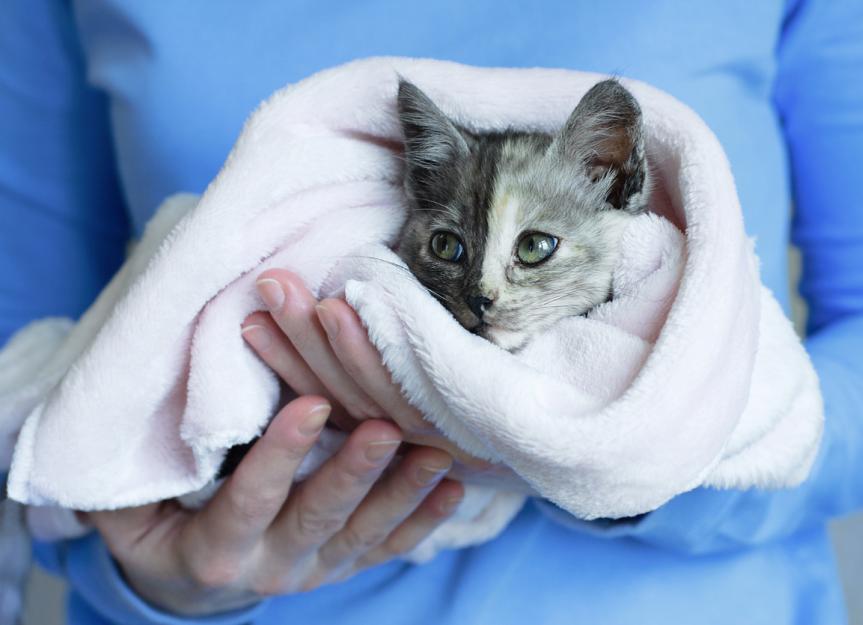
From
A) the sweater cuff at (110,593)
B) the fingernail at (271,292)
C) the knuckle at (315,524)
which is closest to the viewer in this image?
the fingernail at (271,292)

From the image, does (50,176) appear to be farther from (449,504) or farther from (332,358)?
(449,504)

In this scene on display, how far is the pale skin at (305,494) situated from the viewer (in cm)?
73

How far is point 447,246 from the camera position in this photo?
91 centimetres

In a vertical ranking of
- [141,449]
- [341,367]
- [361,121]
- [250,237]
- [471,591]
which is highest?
[361,121]

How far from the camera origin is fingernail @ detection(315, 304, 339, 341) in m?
0.68

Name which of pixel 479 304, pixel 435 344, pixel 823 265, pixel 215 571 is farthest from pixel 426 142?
pixel 823 265

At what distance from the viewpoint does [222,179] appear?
77 cm

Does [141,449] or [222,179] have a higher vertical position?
[222,179]

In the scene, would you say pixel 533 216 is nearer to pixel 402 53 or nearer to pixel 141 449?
pixel 402 53

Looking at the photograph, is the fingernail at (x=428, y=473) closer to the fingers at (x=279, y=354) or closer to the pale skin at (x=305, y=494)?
the pale skin at (x=305, y=494)

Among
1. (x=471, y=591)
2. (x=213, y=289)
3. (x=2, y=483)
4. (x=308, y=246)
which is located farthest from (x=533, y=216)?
(x=2, y=483)

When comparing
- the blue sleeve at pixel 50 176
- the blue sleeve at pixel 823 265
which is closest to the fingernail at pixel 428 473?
the blue sleeve at pixel 823 265

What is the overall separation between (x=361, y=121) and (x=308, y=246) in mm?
178

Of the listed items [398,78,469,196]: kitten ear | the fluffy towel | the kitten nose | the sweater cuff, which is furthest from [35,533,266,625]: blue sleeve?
[398,78,469,196]: kitten ear
